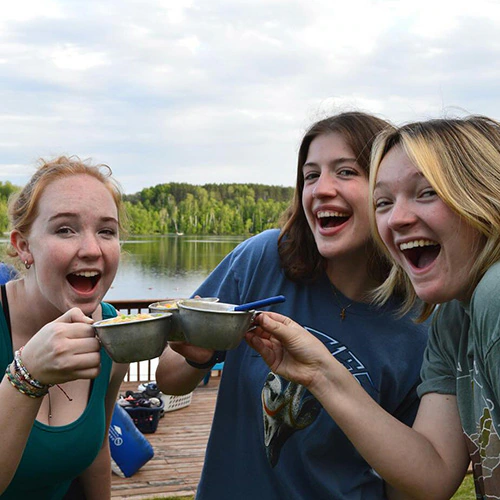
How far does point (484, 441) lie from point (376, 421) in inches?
15.2

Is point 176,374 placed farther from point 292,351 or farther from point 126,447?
point 126,447

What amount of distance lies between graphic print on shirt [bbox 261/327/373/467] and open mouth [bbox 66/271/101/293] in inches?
26.8

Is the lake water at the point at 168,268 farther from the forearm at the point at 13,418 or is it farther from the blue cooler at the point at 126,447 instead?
the blue cooler at the point at 126,447

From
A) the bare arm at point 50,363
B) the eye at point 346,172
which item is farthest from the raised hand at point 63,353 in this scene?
the eye at point 346,172

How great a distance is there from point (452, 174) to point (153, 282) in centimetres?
4272

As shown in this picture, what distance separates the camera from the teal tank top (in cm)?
197

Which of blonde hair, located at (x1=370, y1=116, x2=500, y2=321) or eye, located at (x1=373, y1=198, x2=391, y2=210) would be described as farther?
eye, located at (x1=373, y1=198, x2=391, y2=210)

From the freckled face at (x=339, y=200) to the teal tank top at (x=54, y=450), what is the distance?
3.02 feet

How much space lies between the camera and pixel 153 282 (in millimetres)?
43625

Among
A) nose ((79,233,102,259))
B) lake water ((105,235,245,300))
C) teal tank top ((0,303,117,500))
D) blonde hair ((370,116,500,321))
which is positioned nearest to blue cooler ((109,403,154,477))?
lake water ((105,235,245,300))

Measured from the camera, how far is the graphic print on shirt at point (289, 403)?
6.73ft

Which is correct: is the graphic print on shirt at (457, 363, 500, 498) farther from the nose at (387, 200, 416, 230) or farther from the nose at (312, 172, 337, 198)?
the nose at (312, 172, 337, 198)

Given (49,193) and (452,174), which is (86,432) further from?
(452,174)

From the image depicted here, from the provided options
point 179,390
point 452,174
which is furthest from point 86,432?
point 452,174
